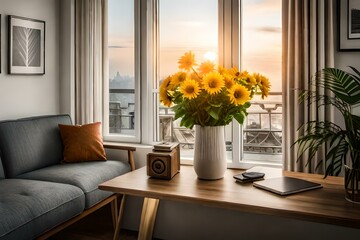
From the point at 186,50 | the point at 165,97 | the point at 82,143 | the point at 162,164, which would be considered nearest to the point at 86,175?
the point at 82,143

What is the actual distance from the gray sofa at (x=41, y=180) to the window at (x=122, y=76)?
39 cm

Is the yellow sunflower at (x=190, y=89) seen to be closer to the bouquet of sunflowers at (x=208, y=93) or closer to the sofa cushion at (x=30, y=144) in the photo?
the bouquet of sunflowers at (x=208, y=93)

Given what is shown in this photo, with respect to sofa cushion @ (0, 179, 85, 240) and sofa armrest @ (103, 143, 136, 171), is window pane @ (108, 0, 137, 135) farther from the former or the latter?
sofa cushion @ (0, 179, 85, 240)

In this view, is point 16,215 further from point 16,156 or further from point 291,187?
point 291,187

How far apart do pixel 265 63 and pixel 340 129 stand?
33.6 inches

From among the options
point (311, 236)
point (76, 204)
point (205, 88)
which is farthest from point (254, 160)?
point (76, 204)

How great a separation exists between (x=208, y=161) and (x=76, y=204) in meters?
0.95

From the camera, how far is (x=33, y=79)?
3.40 m

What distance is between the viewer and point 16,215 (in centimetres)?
209

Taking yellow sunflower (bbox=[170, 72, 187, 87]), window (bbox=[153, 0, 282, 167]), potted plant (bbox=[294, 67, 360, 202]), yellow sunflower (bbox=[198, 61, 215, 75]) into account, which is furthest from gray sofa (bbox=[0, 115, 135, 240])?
potted plant (bbox=[294, 67, 360, 202])

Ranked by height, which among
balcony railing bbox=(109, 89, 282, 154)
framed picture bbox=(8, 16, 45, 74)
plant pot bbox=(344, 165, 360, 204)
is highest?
framed picture bbox=(8, 16, 45, 74)

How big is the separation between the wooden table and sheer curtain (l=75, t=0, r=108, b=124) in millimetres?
1330

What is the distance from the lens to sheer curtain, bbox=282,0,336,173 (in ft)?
8.63

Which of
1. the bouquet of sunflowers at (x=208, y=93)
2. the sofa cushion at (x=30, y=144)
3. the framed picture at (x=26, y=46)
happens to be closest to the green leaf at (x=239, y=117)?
the bouquet of sunflowers at (x=208, y=93)
